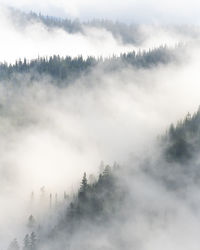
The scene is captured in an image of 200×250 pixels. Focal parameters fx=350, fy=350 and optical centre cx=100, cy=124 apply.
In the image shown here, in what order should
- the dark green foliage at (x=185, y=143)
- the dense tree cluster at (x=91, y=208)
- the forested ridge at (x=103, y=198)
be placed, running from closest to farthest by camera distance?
the forested ridge at (x=103, y=198) < the dense tree cluster at (x=91, y=208) < the dark green foliage at (x=185, y=143)

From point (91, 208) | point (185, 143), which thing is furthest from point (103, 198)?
point (185, 143)

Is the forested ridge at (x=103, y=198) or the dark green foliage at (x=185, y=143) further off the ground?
the dark green foliage at (x=185, y=143)

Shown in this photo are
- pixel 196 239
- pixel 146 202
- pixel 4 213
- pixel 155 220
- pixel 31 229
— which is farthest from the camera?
pixel 4 213

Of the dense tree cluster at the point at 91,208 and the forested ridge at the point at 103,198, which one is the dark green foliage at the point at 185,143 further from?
the dense tree cluster at the point at 91,208

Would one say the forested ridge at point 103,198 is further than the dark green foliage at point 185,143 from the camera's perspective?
No

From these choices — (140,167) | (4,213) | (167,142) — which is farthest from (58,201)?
(167,142)

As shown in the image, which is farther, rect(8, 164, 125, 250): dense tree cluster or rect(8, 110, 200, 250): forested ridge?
rect(8, 164, 125, 250): dense tree cluster

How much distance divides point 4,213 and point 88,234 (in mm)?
64639

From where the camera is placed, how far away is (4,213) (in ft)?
499

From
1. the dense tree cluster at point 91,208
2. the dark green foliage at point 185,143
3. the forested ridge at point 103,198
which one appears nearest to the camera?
the forested ridge at point 103,198

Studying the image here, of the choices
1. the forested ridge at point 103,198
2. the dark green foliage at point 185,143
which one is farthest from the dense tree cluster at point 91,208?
the dark green foliage at point 185,143

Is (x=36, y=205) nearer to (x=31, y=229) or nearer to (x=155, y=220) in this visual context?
(x=31, y=229)

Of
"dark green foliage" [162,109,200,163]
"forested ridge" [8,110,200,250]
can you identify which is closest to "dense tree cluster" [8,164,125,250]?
"forested ridge" [8,110,200,250]

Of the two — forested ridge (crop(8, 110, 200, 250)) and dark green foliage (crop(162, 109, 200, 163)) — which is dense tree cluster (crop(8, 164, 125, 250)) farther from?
dark green foliage (crop(162, 109, 200, 163))
